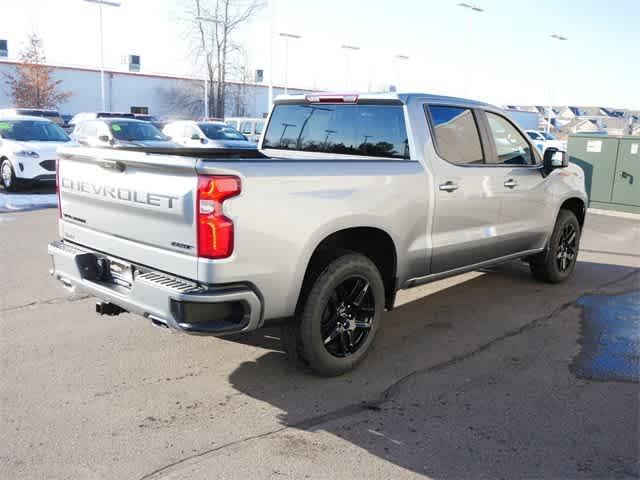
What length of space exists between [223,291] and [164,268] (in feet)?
1.41

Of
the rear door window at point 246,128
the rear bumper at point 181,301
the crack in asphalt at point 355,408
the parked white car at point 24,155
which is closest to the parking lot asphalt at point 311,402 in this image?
the crack in asphalt at point 355,408

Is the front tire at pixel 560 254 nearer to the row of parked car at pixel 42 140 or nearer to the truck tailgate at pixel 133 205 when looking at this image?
the truck tailgate at pixel 133 205

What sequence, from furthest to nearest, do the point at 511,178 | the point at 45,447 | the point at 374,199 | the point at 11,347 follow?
the point at 511,178, the point at 11,347, the point at 374,199, the point at 45,447

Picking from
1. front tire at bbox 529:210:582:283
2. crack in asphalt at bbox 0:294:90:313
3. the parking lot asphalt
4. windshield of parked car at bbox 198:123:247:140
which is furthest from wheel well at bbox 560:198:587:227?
windshield of parked car at bbox 198:123:247:140

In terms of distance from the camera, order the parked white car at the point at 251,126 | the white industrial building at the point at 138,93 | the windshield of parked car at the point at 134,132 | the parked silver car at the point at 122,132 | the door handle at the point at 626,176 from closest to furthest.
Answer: the door handle at the point at 626,176
the parked silver car at the point at 122,132
the windshield of parked car at the point at 134,132
the parked white car at the point at 251,126
the white industrial building at the point at 138,93

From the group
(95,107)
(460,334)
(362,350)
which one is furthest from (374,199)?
(95,107)

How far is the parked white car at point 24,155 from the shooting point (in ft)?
41.1

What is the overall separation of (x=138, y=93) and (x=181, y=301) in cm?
5290

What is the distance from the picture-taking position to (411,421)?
3607mm

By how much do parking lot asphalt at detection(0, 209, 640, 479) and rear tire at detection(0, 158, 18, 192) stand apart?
315 inches

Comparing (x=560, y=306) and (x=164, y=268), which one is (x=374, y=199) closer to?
(x=164, y=268)

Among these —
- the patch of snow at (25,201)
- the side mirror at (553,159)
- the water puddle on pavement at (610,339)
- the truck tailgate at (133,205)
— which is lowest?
the water puddle on pavement at (610,339)

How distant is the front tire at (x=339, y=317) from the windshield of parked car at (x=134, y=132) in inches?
493

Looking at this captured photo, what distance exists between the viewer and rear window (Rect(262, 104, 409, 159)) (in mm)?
4836
